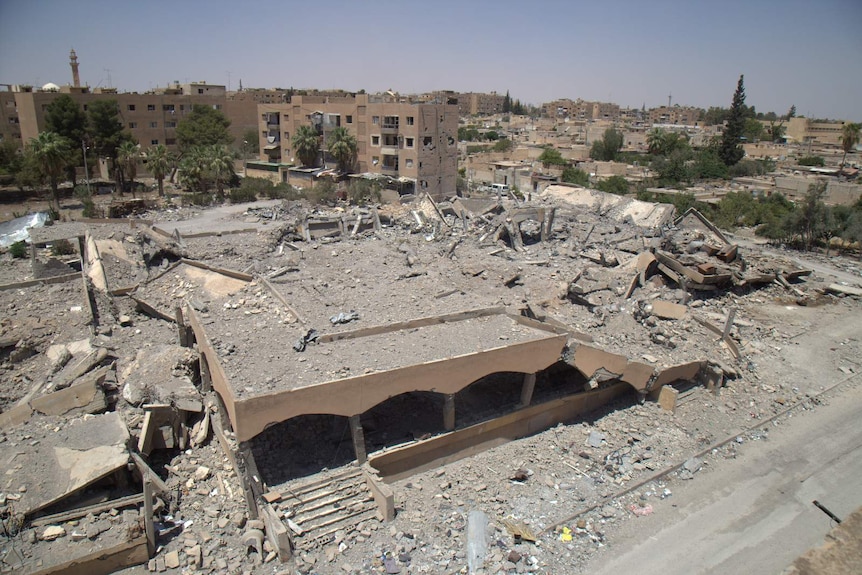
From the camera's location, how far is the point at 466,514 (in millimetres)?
9586

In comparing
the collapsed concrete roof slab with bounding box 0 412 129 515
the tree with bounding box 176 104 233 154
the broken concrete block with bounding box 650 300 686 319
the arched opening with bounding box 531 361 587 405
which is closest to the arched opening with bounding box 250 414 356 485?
the collapsed concrete roof slab with bounding box 0 412 129 515

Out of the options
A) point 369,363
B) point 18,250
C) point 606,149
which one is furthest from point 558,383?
point 606,149

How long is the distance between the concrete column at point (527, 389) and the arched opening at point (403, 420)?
1.76m

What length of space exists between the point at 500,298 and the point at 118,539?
36.0ft

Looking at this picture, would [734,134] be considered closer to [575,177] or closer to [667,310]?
[575,177]

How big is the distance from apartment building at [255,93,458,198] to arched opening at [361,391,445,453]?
26.8 m

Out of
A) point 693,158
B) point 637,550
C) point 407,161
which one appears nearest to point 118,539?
point 637,550

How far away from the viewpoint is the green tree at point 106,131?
1400 inches

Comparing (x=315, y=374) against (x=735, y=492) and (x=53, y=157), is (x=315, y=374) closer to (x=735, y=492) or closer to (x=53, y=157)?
(x=735, y=492)

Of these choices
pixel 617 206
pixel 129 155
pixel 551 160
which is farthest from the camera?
pixel 551 160

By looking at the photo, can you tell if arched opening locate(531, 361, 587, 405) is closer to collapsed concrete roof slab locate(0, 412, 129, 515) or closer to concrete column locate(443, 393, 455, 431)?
concrete column locate(443, 393, 455, 431)

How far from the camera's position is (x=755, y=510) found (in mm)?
9727

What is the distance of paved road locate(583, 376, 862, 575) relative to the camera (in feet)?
28.4

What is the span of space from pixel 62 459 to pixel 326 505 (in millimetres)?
4323
